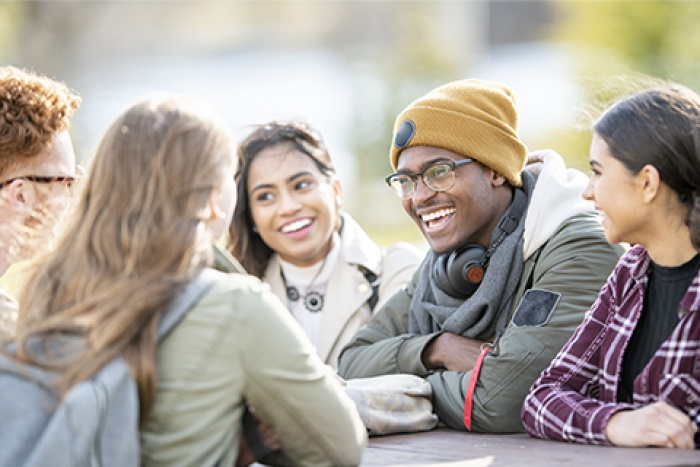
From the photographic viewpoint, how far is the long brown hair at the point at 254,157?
16.9ft

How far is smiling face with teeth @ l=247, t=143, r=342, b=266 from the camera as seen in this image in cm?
510

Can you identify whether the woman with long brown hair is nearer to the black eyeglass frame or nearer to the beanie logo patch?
the black eyeglass frame

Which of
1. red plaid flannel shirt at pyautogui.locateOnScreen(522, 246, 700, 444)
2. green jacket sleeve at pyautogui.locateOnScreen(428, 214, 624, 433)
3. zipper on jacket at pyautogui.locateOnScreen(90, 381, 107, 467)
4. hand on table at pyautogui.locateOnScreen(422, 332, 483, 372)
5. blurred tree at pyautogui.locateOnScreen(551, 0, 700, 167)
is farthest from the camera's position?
blurred tree at pyautogui.locateOnScreen(551, 0, 700, 167)

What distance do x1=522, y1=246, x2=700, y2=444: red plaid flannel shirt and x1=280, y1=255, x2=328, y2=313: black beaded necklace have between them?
5.73 feet

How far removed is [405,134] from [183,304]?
1.74m

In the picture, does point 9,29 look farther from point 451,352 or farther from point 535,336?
point 535,336

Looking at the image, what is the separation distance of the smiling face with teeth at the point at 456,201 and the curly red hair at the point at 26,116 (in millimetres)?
1291

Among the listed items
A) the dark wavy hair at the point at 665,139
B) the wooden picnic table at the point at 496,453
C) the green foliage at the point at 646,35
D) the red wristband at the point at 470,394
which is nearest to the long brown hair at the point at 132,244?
the wooden picnic table at the point at 496,453

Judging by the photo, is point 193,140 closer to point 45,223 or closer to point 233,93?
point 45,223

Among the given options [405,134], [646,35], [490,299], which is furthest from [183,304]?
[646,35]

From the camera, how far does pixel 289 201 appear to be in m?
5.07

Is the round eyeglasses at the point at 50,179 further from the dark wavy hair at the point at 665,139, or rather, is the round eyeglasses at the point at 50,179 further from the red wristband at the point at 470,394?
the dark wavy hair at the point at 665,139

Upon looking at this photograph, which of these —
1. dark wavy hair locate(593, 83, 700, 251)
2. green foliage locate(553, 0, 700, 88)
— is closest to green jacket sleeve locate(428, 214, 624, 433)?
dark wavy hair locate(593, 83, 700, 251)

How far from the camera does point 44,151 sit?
392cm
